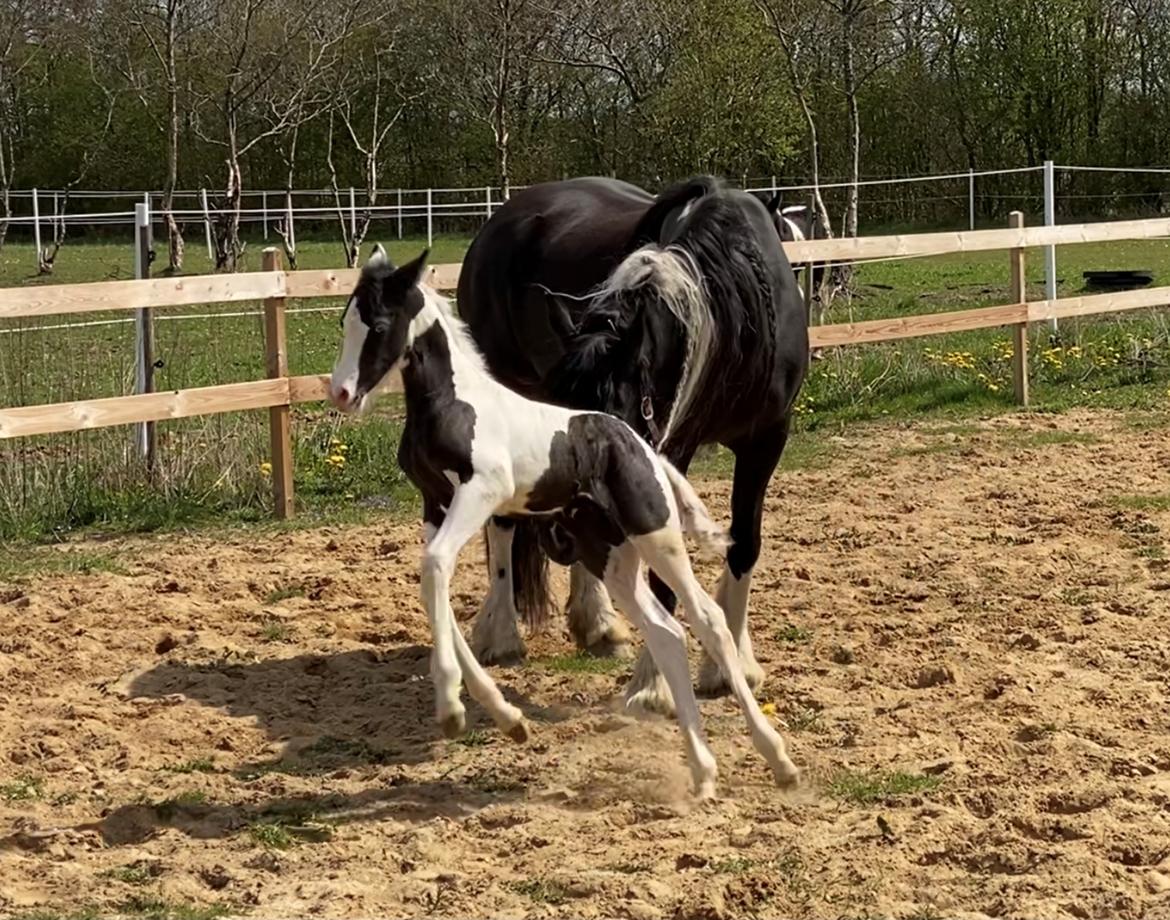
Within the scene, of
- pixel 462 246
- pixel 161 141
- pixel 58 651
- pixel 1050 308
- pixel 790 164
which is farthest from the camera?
pixel 161 141

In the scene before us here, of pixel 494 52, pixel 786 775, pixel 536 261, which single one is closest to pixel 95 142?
pixel 494 52

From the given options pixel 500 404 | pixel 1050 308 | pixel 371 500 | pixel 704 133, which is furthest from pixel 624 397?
pixel 704 133

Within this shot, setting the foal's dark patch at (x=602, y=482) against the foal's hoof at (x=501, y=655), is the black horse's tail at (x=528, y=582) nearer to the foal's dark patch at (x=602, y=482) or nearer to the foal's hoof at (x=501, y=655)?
the foal's hoof at (x=501, y=655)

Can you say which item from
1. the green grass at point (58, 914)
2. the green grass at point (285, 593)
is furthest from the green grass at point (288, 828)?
Answer: the green grass at point (285, 593)

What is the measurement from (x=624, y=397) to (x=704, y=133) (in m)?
26.2

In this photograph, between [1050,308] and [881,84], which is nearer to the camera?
[1050,308]

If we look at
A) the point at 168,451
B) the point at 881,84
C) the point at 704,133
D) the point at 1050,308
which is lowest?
the point at 168,451

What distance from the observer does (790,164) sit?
36.2m

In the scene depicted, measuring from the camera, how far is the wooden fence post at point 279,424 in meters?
8.12

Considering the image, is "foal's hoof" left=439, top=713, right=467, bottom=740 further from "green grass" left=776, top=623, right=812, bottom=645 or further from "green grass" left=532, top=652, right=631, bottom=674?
"green grass" left=776, top=623, right=812, bottom=645

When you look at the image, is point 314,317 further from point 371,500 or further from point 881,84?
point 881,84

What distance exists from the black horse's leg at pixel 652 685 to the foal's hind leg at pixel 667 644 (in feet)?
2.03

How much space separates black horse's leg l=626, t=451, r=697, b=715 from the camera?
15.5 ft

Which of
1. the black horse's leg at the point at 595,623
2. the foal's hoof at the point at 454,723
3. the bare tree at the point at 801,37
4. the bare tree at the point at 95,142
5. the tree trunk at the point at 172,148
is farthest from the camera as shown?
the bare tree at the point at 95,142
